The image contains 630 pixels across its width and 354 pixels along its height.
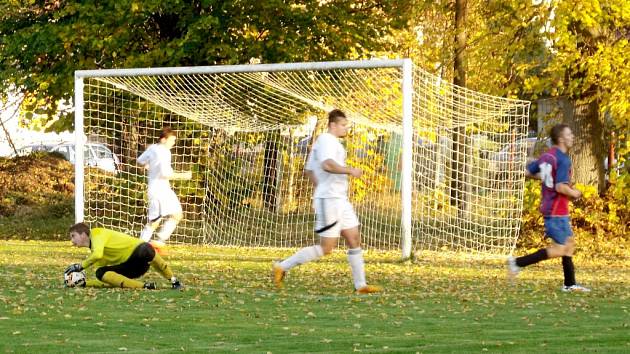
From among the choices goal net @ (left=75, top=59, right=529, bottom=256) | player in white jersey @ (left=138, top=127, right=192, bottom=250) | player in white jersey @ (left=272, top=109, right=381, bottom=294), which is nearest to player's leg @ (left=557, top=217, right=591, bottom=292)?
player in white jersey @ (left=272, top=109, right=381, bottom=294)

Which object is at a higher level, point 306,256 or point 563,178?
point 563,178

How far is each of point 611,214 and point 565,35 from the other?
3379mm

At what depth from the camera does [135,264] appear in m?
12.5

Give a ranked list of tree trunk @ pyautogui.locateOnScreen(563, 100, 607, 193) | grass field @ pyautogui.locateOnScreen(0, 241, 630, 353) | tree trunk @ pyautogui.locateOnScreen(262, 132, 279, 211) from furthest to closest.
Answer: tree trunk @ pyautogui.locateOnScreen(262, 132, 279, 211) → tree trunk @ pyautogui.locateOnScreen(563, 100, 607, 193) → grass field @ pyautogui.locateOnScreen(0, 241, 630, 353)

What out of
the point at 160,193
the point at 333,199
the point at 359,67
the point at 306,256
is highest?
the point at 359,67

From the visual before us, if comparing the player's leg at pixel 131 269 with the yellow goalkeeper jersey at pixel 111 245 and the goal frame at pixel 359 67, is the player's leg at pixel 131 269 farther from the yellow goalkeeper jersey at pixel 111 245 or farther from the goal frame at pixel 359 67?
the goal frame at pixel 359 67

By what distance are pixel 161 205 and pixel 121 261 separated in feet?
14.7

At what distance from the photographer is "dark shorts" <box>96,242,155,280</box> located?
12.3m

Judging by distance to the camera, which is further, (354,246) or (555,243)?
(555,243)

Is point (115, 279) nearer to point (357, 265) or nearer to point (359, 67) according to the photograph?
point (357, 265)

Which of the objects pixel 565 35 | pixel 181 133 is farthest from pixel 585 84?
pixel 181 133

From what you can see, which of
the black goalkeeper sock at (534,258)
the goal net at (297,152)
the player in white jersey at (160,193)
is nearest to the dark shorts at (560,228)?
the black goalkeeper sock at (534,258)

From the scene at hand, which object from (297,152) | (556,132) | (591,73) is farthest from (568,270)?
(297,152)

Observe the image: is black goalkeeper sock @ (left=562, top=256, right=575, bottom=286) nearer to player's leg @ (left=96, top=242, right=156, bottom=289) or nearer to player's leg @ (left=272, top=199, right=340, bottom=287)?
player's leg @ (left=272, top=199, right=340, bottom=287)
